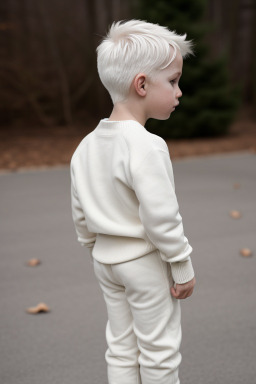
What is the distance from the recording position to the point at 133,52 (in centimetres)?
209

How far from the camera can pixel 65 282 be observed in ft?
14.8

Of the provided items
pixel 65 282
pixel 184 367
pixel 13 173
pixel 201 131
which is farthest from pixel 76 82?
pixel 184 367

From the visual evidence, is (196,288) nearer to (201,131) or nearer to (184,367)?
(184,367)

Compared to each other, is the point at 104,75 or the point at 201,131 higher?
the point at 104,75

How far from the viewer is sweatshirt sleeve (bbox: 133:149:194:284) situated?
2027 millimetres

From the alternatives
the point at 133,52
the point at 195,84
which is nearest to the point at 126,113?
the point at 133,52

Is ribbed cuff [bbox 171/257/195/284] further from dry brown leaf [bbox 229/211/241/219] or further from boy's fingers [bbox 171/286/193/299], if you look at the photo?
dry brown leaf [bbox 229/211/241/219]

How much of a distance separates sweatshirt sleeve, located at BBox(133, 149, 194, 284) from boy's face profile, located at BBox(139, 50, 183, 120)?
0.22 meters

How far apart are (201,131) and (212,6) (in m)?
11.2

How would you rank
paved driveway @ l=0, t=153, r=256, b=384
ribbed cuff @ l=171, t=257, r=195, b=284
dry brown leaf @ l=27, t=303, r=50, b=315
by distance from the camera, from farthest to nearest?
dry brown leaf @ l=27, t=303, r=50, b=315 < paved driveway @ l=0, t=153, r=256, b=384 < ribbed cuff @ l=171, t=257, r=195, b=284

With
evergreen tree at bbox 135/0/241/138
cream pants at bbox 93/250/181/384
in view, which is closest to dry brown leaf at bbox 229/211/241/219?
cream pants at bbox 93/250/181/384

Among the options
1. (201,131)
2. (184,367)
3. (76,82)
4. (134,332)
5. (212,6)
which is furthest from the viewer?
(212,6)

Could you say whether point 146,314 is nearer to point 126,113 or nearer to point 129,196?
point 129,196

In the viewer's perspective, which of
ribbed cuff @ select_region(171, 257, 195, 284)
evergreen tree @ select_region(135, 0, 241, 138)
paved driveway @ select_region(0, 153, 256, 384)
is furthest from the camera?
evergreen tree @ select_region(135, 0, 241, 138)
